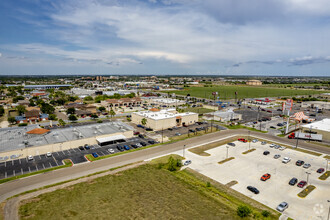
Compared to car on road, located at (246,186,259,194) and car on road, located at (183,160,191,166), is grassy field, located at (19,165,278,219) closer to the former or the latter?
car on road, located at (246,186,259,194)

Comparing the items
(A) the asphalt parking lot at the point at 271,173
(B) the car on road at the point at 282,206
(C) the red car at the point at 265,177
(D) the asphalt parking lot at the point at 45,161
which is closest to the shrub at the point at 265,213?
(B) the car on road at the point at 282,206

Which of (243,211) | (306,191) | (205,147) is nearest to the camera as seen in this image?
(243,211)

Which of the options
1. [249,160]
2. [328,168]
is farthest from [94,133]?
[328,168]


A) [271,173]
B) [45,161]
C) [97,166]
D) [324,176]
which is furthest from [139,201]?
[324,176]

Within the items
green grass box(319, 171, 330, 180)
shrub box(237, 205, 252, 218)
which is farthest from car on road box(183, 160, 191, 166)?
green grass box(319, 171, 330, 180)

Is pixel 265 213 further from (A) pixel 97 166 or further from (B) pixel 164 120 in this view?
(B) pixel 164 120

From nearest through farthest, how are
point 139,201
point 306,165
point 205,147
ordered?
point 139,201, point 306,165, point 205,147

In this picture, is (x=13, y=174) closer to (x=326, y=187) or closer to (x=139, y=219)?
(x=139, y=219)
